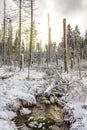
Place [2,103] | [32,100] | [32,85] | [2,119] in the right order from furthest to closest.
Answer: [32,85] < [32,100] < [2,103] < [2,119]

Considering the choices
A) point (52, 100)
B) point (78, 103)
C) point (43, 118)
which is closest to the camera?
point (43, 118)

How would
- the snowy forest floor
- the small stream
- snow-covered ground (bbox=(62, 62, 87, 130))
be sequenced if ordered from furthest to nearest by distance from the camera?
the small stream, the snowy forest floor, snow-covered ground (bbox=(62, 62, 87, 130))

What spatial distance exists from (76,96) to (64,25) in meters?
14.5

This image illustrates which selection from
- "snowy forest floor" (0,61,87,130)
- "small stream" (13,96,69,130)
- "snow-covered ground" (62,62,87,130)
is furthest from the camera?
"small stream" (13,96,69,130)

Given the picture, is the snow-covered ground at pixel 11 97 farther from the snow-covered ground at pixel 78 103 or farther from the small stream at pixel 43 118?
the snow-covered ground at pixel 78 103

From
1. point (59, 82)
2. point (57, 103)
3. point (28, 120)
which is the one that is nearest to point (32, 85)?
point (59, 82)

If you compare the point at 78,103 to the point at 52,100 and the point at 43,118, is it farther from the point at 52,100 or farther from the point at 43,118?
the point at 52,100

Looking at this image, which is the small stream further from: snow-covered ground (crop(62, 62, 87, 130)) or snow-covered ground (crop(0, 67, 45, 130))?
snow-covered ground (crop(62, 62, 87, 130))

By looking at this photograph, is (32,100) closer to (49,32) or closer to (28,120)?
(28,120)

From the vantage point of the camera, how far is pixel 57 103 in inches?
560

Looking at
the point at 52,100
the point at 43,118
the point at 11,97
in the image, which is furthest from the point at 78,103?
the point at 11,97

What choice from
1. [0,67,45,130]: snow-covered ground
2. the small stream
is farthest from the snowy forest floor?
the small stream

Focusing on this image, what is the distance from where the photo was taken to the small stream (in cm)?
1026

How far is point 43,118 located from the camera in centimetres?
1137
